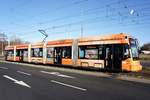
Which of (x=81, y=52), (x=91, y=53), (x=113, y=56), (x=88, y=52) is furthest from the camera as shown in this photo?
(x=81, y=52)

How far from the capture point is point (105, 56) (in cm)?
2505

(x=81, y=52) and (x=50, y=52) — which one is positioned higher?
(x=50, y=52)

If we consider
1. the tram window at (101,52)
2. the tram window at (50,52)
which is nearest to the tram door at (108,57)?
the tram window at (101,52)

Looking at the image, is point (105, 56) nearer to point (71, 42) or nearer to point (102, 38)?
point (102, 38)

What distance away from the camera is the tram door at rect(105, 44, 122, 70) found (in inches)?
936

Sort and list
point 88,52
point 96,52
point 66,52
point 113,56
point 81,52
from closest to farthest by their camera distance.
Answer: point 113,56
point 96,52
point 88,52
point 81,52
point 66,52

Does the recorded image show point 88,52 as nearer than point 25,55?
Yes

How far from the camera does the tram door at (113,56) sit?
936 inches

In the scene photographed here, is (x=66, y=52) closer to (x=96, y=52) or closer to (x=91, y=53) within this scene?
(x=91, y=53)

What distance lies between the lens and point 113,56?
79.1ft

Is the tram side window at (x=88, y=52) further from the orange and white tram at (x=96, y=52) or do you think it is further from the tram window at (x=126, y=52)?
the tram window at (x=126, y=52)

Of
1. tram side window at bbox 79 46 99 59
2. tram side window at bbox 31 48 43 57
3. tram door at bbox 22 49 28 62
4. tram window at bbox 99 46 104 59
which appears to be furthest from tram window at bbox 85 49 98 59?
tram door at bbox 22 49 28 62

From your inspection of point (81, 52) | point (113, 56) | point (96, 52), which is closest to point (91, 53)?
point (96, 52)

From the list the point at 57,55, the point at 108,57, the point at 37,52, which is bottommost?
the point at 108,57
